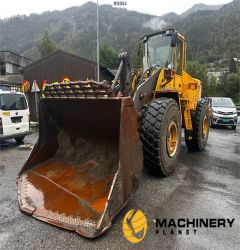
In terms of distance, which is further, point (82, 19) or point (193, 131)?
point (82, 19)

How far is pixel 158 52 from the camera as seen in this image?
649 cm

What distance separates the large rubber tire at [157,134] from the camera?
462 centimetres

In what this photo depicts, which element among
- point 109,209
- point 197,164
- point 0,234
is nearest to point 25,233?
point 0,234

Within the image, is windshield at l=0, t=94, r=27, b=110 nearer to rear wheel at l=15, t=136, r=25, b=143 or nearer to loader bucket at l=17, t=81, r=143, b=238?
rear wheel at l=15, t=136, r=25, b=143

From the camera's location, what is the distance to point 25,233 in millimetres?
3256

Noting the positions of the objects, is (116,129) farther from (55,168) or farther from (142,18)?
(142,18)

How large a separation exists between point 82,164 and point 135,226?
1.42 meters

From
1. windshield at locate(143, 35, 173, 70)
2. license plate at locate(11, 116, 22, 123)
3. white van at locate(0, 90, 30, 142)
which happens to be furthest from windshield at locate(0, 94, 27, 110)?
windshield at locate(143, 35, 173, 70)

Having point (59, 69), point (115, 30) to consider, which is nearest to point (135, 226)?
point (59, 69)

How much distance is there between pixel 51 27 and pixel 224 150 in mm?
144753

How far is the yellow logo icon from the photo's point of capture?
10.6ft

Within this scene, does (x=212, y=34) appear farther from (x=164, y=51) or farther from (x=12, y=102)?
(x=164, y=51)


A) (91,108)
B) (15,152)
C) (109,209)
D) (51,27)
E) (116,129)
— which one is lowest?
(15,152)

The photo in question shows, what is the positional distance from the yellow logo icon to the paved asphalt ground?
0.06 meters
